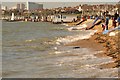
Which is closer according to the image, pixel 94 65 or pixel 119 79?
pixel 119 79

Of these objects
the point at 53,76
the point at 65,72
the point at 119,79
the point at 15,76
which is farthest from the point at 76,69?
the point at 119,79

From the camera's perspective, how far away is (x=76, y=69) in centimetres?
1252

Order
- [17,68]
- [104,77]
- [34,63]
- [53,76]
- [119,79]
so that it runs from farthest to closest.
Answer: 1. [34,63]
2. [17,68]
3. [53,76]
4. [104,77]
5. [119,79]

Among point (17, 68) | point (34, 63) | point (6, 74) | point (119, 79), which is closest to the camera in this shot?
point (119, 79)

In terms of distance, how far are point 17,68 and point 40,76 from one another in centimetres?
244

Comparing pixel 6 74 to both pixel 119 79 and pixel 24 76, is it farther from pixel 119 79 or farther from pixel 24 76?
pixel 119 79

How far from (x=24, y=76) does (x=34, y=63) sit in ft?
10.6

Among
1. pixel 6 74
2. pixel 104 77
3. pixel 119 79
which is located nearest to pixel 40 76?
pixel 6 74

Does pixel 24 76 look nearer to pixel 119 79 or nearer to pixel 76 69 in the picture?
pixel 76 69

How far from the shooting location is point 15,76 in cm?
1189

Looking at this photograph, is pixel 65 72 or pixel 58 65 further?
pixel 58 65

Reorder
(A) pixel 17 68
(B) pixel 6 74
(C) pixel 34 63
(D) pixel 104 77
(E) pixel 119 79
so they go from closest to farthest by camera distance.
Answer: (E) pixel 119 79, (D) pixel 104 77, (B) pixel 6 74, (A) pixel 17 68, (C) pixel 34 63

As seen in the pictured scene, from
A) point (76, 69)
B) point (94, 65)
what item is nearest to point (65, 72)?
point (76, 69)

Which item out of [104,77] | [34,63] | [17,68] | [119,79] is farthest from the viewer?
[34,63]
